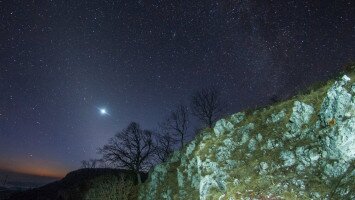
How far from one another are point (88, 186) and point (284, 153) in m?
66.3

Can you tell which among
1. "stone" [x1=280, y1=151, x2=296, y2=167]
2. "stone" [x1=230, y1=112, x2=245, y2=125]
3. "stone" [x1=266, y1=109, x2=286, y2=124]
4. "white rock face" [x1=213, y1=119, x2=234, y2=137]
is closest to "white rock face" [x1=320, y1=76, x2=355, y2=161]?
"stone" [x1=280, y1=151, x2=296, y2=167]

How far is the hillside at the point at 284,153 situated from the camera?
87.7ft

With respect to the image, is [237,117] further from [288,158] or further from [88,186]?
[88,186]

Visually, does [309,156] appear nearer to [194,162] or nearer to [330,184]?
[330,184]

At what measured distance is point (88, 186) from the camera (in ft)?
279

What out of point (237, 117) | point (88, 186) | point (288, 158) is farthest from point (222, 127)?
point (88, 186)

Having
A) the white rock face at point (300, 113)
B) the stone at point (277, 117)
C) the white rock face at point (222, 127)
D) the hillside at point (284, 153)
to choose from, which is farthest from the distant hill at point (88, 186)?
the white rock face at point (300, 113)

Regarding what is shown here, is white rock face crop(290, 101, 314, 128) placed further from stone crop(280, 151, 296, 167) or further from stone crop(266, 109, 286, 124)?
stone crop(280, 151, 296, 167)

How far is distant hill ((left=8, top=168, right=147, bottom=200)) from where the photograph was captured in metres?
58.9

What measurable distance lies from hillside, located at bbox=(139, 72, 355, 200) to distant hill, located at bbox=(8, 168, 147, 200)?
734 inches

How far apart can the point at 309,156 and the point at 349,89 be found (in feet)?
24.1

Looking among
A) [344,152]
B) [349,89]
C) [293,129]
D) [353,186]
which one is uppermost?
[349,89]

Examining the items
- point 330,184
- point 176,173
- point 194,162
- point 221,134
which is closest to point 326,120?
point 330,184

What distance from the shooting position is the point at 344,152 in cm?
2680
